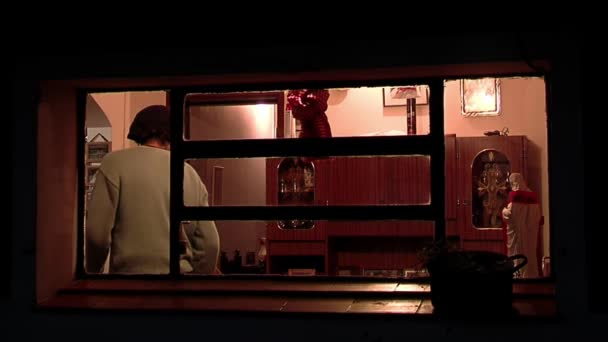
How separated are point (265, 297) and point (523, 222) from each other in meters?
3.90

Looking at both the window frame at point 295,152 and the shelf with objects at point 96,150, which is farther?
the shelf with objects at point 96,150

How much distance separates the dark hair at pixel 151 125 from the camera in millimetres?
5337

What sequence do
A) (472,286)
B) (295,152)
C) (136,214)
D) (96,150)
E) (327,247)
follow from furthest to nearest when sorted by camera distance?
(327,247) → (96,150) → (136,214) → (295,152) → (472,286)

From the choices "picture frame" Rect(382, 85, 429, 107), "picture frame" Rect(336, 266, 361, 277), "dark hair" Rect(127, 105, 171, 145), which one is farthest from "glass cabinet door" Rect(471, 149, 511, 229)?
"dark hair" Rect(127, 105, 171, 145)

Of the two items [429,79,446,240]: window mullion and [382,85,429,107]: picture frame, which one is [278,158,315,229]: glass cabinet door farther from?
[429,79,446,240]: window mullion

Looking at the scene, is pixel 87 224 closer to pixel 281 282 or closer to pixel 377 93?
pixel 281 282

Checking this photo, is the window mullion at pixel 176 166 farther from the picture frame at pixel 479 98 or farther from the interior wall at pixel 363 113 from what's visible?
the picture frame at pixel 479 98

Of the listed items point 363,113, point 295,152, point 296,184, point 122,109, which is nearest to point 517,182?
point 363,113

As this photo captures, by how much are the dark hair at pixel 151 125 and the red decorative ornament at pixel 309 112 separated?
109 cm

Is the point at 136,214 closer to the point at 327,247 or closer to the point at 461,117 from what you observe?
the point at 327,247

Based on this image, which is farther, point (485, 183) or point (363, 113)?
point (363, 113)

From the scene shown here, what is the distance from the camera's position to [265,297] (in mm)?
4820

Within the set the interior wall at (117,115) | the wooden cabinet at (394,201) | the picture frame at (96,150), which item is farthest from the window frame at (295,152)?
the wooden cabinet at (394,201)

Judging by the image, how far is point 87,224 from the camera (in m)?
5.23
